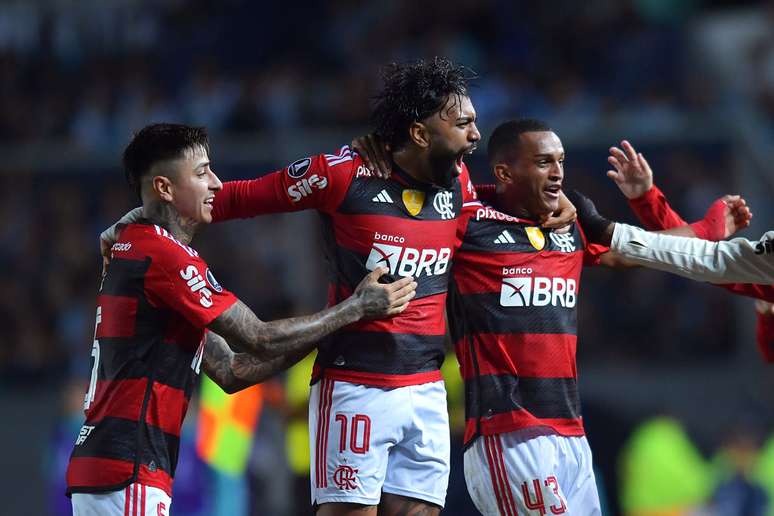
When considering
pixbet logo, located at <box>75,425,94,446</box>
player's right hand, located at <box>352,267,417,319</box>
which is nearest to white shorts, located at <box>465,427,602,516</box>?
player's right hand, located at <box>352,267,417,319</box>

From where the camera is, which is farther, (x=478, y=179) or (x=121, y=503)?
(x=478, y=179)

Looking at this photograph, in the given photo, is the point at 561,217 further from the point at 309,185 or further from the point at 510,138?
the point at 309,185

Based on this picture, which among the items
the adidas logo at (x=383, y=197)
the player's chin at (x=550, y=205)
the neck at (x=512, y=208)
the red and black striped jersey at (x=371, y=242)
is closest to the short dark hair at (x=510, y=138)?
the neck at (x=512, y=208)

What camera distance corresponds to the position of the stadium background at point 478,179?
1102cm

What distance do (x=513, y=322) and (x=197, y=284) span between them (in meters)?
1.59

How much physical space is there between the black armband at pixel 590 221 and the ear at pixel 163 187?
6.92 feet

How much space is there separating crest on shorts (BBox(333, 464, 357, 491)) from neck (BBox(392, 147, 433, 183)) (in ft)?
4.56

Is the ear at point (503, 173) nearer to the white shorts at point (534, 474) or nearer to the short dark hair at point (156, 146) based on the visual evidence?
the white shorts at point (534, 474)

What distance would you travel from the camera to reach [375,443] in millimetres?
5707

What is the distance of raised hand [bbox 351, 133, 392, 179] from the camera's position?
5.86 m

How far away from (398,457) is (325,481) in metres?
0.37

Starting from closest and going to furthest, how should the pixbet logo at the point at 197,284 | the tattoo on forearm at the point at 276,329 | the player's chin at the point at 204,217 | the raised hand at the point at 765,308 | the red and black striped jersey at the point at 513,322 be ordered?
the pixbet logo at the point at 197,284 → the tattoo on forearm at the point at 276,329 → the player's chin at the point at 204,217 → the red and black striped jersey at the point at 513,322 → the raised hand at the point at 765,308

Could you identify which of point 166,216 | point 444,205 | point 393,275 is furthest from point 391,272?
point 166,216

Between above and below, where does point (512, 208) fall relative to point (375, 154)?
below
